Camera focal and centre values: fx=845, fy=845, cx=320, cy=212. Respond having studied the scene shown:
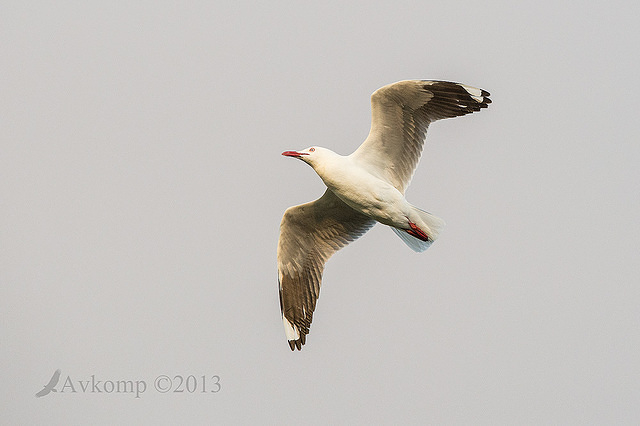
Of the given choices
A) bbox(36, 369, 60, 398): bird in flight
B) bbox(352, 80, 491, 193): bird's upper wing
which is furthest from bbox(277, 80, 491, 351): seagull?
bbox(36, 369, 60, 398): bird in flight

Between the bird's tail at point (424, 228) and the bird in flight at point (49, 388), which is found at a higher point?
the bird's tail at point (424, 228)

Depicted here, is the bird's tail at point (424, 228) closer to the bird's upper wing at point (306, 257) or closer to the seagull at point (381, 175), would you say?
the seagull at point (381, 175)

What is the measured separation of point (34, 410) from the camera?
161 ft

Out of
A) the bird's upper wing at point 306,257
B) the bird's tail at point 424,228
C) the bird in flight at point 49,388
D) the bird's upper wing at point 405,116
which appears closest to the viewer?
the bird's upper wing at point 405,116

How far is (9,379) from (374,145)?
46797 mm

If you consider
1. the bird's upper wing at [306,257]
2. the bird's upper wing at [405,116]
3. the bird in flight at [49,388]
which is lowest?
the bird in flight at [49,388]

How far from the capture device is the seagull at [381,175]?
1009 cm

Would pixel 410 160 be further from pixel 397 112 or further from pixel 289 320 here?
pixel 289 320

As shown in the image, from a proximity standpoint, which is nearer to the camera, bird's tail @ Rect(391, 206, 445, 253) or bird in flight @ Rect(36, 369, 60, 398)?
bird's tail @ Rect(391, 206, 445, 253)

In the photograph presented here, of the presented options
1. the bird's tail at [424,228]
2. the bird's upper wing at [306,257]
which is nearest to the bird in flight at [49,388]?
the bird's upper wing at [306,257]

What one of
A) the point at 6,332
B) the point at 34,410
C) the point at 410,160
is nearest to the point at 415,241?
the point at 410,160

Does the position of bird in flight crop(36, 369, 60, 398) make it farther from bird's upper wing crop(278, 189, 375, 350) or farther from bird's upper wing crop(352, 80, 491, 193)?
bird's upper wing crop(352, 80, 491, 193)

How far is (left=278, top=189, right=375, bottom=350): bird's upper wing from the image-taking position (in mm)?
11367

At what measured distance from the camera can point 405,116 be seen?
10273mm
